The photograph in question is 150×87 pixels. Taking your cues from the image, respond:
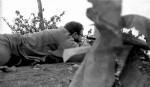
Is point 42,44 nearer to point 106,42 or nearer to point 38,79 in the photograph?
point 38,79

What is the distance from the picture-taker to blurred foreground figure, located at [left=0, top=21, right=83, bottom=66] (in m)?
4.55

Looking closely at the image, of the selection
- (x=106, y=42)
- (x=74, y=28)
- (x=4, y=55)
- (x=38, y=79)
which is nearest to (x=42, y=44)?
(x=74, y=28)

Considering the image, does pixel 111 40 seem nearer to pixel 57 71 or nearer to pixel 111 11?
pixel 111 11

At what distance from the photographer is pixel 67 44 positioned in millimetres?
4613

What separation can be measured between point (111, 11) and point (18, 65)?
406cm

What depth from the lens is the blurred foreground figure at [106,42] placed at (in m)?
0.56

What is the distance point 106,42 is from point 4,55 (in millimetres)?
3770

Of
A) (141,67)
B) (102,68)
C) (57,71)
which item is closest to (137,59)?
(141,67)

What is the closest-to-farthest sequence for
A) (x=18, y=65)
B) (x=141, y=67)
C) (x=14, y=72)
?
(x=141, y=67), (x=14, y=72), (x=18, y=65)

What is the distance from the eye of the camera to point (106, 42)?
1.98ft

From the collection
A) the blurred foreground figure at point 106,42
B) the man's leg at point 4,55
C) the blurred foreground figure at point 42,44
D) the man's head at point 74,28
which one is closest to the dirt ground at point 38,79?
the man's leg at point 4,55

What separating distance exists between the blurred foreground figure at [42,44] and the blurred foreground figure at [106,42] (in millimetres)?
3833

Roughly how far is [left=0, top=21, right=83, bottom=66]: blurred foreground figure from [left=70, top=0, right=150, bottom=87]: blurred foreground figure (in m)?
3.83

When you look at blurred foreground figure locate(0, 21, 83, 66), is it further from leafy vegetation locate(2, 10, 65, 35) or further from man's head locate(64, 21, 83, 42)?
leafy vegetation locate(2, 10, 65, 35)
